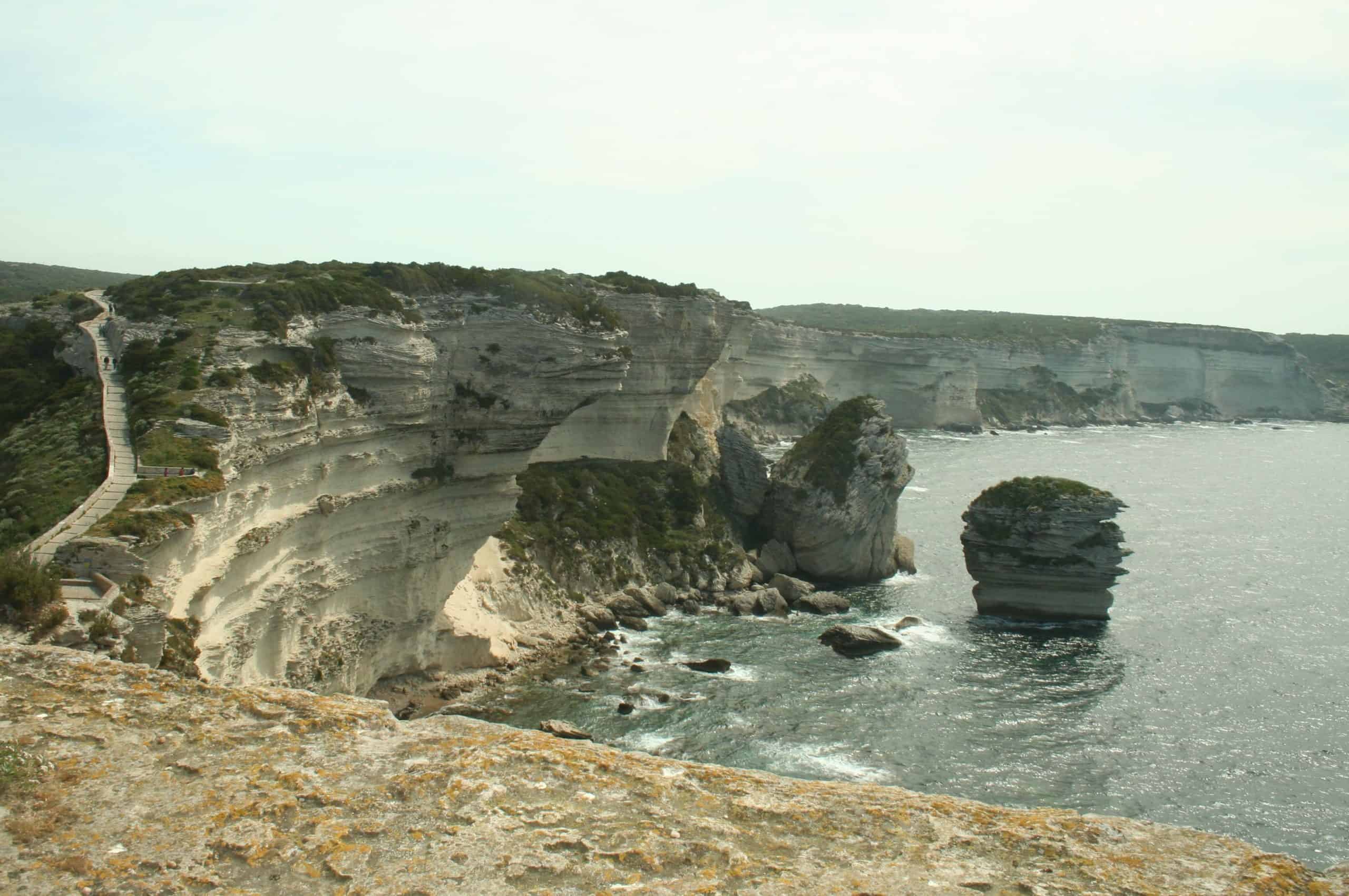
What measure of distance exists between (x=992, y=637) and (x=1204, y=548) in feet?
90.7

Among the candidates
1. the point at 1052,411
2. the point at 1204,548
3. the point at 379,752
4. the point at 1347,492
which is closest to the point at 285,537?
the point at 379,752

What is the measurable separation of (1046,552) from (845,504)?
39.1ft

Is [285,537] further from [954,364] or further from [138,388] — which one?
[954,364]

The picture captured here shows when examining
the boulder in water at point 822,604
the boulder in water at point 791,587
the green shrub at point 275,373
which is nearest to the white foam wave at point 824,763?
the boulder in water at point 822,604

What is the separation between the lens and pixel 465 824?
6688 mm

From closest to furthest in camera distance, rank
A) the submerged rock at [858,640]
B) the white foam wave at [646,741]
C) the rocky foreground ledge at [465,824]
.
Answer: the rocky foreground ledge at [465,824]
the white foam wave at [646,741]
the submerged rock at [858,640]

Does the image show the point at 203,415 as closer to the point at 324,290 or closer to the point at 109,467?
the point at 109,467

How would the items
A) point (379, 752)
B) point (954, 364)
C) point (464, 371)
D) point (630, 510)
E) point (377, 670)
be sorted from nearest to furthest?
point (379, 752)
point (377, 670)
point (464, 371)
point (630, 510)
point (954, 364)

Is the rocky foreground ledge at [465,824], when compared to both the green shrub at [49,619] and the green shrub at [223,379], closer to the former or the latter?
the green shrub at [49,619]

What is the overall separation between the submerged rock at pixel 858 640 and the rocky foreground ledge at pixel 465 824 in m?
36.8

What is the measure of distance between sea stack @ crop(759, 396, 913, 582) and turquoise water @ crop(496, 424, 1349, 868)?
224 centimetres

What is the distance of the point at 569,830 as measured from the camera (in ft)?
21.9

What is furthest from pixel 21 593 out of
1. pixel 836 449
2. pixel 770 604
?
pixel 836 449

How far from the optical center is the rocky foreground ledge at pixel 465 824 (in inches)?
244
